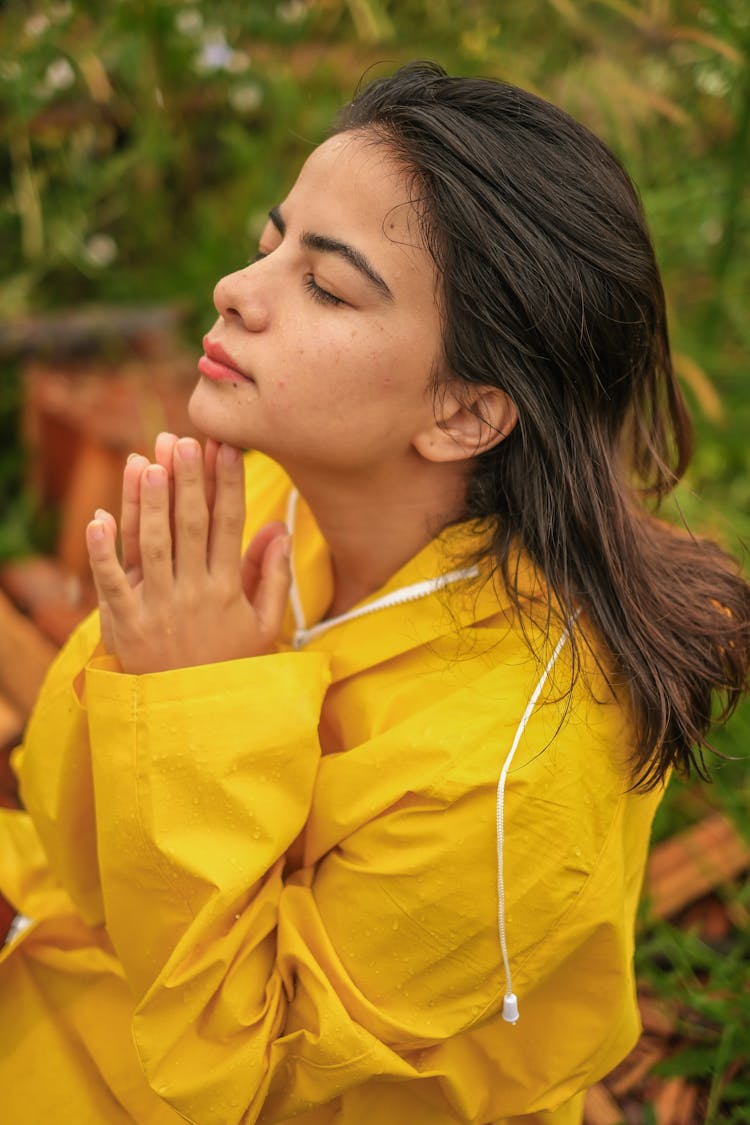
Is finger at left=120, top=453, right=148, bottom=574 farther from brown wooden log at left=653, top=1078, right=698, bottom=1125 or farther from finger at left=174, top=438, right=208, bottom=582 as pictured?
brown wooden log at left=653, top=1078, right=698, bottom=1125

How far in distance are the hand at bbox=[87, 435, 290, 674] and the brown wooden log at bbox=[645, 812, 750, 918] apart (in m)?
1.22

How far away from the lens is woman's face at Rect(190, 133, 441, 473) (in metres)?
1.40

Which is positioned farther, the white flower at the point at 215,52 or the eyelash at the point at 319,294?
the white flower at the point at 215,52

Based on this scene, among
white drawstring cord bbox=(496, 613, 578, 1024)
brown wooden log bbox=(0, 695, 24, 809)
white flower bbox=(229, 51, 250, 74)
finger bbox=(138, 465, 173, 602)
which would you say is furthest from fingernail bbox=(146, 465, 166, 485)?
white flower bbox=(229, 51, 250, 74)

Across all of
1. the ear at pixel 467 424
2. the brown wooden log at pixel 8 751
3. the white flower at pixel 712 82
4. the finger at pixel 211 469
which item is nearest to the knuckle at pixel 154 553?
the finger at pixel 211 469

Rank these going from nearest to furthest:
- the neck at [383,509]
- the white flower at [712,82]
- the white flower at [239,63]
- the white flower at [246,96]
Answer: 1. the neck at [383,509]
2. the white flower at [712,82]
3. the white flower at [239,63]
4. the white flower at [246,96]

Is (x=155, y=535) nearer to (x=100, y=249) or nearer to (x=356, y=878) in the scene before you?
(x=356, y=878)

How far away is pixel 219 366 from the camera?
58.7 inches

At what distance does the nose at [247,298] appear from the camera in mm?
1447

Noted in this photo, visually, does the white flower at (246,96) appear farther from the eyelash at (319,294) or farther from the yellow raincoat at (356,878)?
the yellow raincoat at (356,878)

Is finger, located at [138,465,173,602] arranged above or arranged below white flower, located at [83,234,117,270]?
below

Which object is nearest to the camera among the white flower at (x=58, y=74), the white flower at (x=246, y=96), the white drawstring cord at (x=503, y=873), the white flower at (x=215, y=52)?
the white drawstring cord at (x=503, y=873)

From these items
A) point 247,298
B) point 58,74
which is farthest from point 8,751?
point 58,74

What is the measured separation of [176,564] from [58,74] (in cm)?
233
